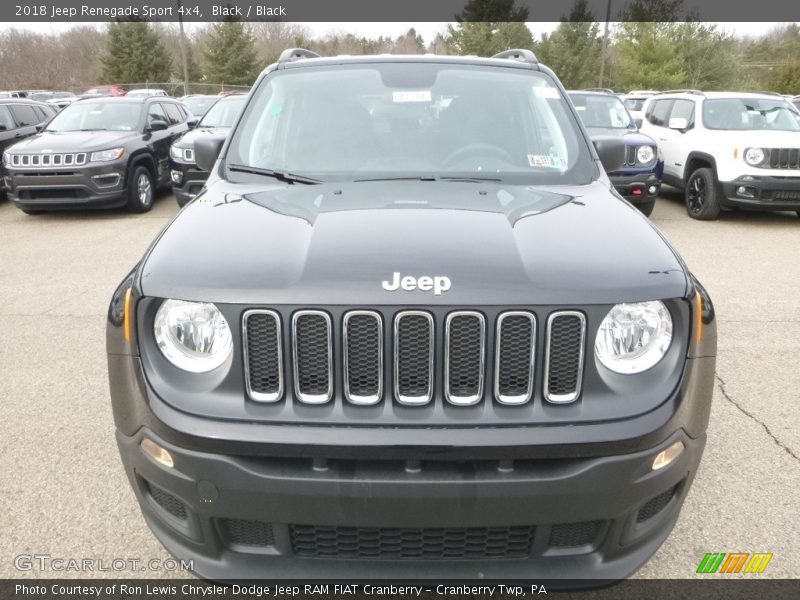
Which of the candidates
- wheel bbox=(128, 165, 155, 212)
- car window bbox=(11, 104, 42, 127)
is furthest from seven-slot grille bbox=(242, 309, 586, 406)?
car window bbox=(11, 104, 42, 127)

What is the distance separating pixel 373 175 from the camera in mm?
2943

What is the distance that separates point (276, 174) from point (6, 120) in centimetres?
1102

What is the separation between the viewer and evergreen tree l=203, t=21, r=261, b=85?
51.6 m

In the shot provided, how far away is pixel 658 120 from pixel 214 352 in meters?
11.6

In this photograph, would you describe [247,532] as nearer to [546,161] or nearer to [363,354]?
[363,354]

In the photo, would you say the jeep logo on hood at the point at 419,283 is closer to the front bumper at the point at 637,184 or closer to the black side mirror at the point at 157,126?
the front bumper at the point at 637,184

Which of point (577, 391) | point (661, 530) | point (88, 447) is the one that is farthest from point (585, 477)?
point (88, 447)

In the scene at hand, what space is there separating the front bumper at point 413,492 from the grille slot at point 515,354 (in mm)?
114

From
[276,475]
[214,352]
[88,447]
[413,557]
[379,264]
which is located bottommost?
[88,447]

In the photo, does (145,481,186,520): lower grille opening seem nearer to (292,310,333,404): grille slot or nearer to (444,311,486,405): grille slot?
(292,310,333,404): grille slot

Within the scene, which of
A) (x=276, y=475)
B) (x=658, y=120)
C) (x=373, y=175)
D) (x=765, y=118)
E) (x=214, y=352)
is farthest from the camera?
(x=658, y=120)

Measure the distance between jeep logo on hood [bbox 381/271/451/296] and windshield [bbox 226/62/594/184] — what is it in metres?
1.15

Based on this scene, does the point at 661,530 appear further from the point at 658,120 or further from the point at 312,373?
the point at 658,120

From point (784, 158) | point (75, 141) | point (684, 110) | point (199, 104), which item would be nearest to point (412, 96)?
point (784, 158)
